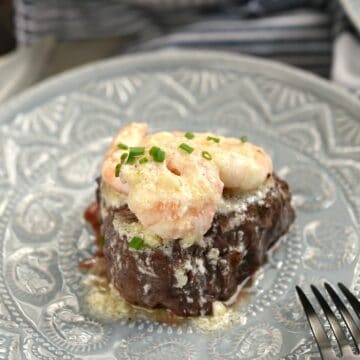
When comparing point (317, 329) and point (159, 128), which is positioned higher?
point (159, 128)

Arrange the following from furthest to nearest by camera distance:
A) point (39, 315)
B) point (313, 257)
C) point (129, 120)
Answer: point (129, 120)
point (313, 257)
point (39, 315)

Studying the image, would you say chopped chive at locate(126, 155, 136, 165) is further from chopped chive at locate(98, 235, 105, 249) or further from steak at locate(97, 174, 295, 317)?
chopped chive at locate(98, 235, 105, 249)

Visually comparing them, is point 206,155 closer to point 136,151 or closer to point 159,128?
point 136,151

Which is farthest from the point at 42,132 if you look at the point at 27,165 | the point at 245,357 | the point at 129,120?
the point at 245,357

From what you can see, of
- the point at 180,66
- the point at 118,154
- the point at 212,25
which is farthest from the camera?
the point at 212,25

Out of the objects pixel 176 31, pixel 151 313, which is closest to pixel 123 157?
pixel 151 313

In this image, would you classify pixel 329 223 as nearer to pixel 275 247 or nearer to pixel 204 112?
pixel 275 247

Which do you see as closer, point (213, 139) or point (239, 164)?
point (239, 164)

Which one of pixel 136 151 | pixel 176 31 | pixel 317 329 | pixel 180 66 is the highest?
pixel 176 31
